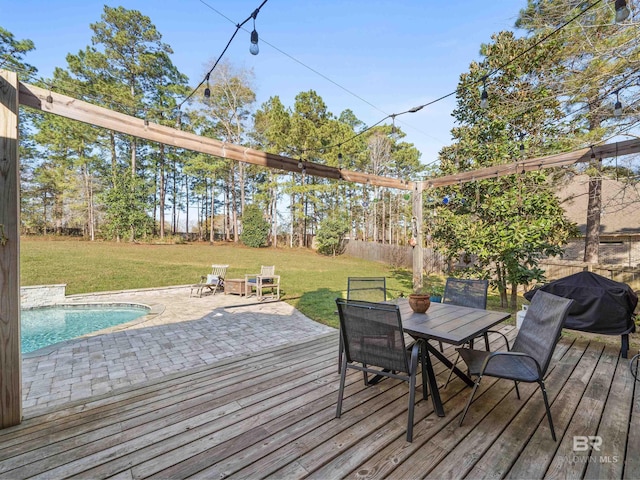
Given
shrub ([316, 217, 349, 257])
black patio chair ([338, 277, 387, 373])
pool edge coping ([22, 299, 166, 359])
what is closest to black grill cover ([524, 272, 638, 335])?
black patio chair ([338, 277, 387, 373])

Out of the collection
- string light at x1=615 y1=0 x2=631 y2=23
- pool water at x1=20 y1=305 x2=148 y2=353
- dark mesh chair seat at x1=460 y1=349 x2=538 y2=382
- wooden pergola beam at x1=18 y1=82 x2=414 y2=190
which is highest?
string light at x1=615 y1=0 x2=631 y2=23

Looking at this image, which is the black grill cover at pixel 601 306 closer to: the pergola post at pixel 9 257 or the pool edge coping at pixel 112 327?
the pergola post at pixel 9 257

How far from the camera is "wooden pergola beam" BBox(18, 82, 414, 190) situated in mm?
2412

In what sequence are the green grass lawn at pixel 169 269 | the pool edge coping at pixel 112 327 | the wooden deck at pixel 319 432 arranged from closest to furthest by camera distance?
1. the wooden deck at pixel 319 432
2. the pool edge coping at pixel 112 327
3. the green grass lawn at pixel 169 269

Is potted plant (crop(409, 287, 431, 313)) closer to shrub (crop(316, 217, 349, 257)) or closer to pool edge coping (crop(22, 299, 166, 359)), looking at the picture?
pool edge coping (crop(22, 299, 166, 359))

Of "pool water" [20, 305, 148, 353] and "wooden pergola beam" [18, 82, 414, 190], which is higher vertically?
"wooden pergola beam" [18, 82, 414, 190]

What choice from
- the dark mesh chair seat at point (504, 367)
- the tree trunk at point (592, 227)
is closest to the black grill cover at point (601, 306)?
the dark mesh chair seat at point (504, 367)

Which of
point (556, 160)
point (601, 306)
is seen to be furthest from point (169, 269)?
point (601, 306)

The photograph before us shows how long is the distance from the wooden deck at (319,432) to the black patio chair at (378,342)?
26 cm

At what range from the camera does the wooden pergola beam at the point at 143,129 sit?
7.91 feet

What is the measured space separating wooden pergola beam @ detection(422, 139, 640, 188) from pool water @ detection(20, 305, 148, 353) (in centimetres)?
803

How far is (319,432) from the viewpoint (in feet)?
6.19

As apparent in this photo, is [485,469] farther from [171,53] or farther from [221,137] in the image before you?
[171,53]

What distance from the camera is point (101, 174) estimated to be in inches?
704
